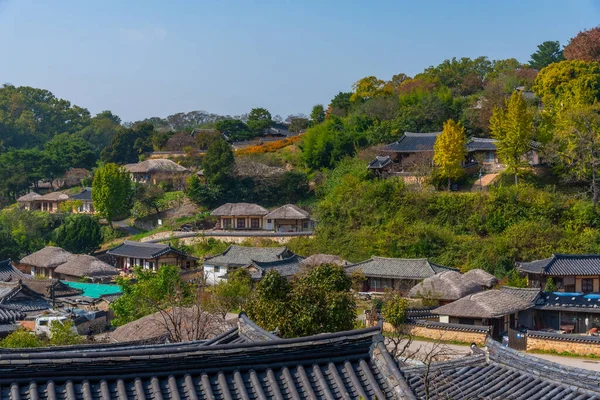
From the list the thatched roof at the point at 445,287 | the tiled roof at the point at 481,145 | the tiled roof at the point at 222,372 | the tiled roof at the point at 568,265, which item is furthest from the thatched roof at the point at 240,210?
the tiled roof at the point at 222,372

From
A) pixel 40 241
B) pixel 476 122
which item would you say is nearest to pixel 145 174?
pixel 40 241

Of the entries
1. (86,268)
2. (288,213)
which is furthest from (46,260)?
(288,213)

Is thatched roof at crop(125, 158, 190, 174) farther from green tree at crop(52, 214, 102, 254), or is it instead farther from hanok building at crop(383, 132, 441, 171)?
hanok building at crop(383, 132, 441, 171)

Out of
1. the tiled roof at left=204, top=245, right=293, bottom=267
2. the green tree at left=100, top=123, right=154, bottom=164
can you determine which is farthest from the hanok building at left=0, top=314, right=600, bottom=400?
the green tree at left=100, top=123, right=154, bottom=164

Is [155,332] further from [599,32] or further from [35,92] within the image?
[35,92]

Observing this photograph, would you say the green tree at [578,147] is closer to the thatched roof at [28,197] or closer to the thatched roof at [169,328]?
the thatched roof at [169,328]

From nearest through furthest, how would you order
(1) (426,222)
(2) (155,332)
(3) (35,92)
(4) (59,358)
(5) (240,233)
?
1. (4) (59,358)
2. (2) (155,332)
3. (1) (426,222)
4. (5) (240,233)
5. (3) (35,92)
